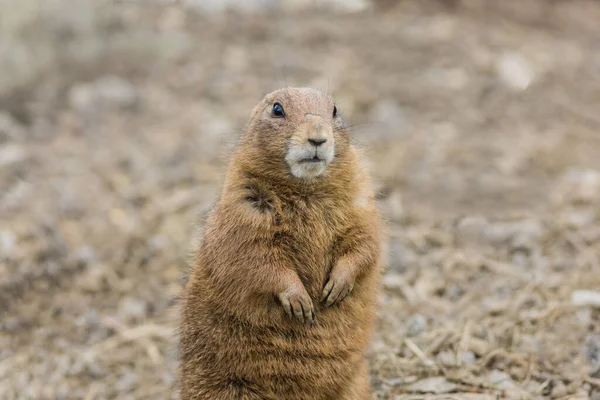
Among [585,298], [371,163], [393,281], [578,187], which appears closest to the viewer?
[585,298]

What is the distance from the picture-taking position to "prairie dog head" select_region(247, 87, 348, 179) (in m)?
4.02

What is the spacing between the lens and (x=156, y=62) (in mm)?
10547

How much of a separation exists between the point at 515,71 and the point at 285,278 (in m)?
6.79

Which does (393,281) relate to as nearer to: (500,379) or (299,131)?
(500,379)

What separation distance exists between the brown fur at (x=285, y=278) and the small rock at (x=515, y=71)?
588 cm

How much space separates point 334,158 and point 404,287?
2182 millimetres

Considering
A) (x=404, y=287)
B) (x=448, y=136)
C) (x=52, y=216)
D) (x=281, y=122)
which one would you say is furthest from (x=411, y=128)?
(x=281, y=122)

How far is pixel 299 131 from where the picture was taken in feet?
13.5

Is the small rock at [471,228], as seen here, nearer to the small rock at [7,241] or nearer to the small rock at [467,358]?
the small rock at [467,358]

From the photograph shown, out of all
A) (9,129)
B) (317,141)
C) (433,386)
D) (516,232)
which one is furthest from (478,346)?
(9,129)

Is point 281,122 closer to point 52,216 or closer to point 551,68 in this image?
point 52,216

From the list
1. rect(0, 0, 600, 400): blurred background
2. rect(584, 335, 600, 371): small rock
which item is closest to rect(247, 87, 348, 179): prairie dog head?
rect(0, 0, 600, 400): blurred background

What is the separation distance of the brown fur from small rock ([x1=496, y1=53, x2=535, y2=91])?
5.88 metres

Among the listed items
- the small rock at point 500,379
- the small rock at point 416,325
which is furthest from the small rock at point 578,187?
the small rock at point 500,379
